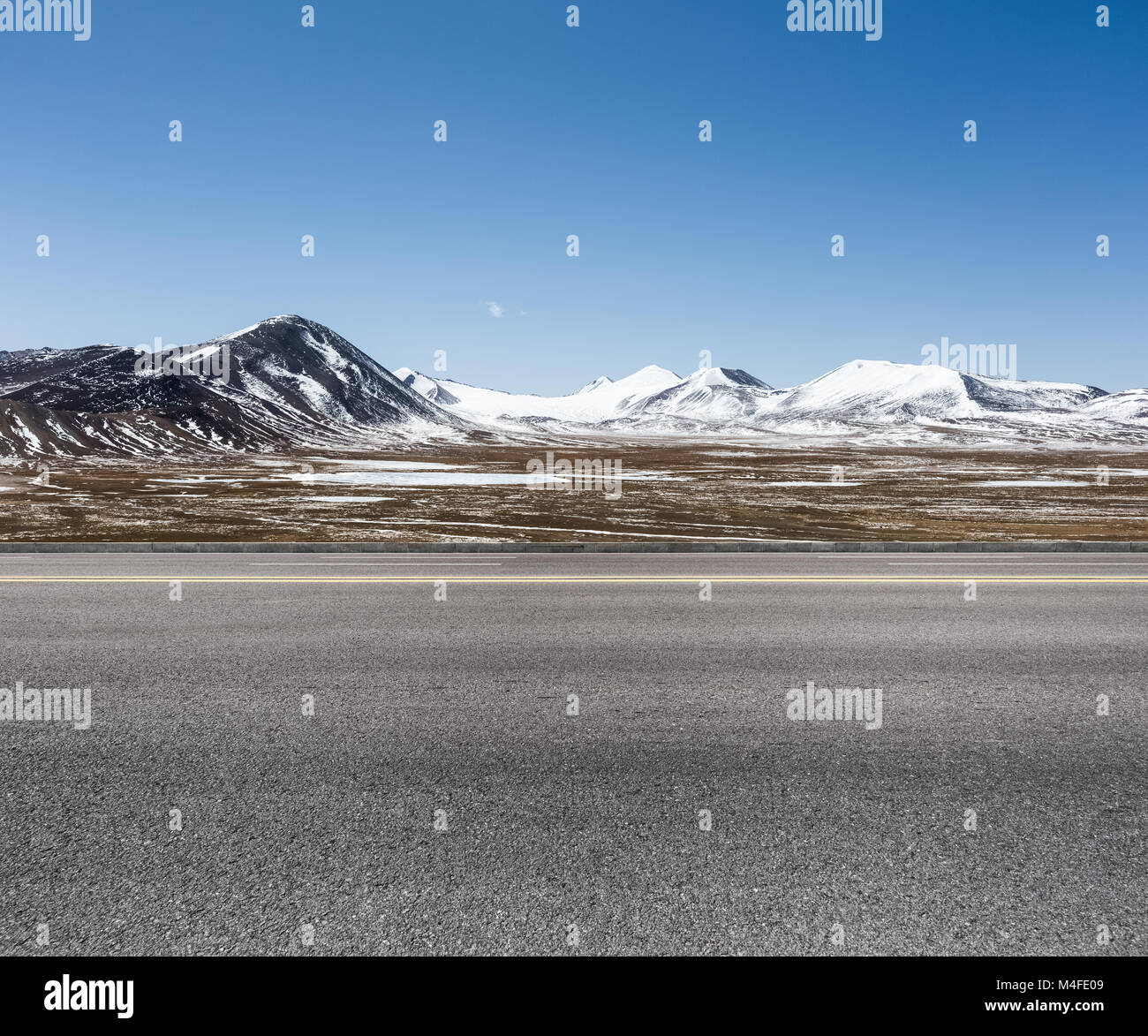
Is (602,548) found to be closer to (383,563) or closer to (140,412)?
(383,563)

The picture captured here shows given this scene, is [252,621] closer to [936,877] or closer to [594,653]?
[594,653]

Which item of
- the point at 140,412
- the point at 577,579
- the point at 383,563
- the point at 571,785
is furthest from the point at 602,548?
the point at 140,412

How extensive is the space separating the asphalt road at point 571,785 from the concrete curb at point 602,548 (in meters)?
5.91

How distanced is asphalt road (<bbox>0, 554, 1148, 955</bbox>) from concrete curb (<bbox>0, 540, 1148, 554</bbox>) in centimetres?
591

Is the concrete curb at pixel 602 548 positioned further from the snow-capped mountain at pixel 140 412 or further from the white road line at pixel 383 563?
the snow-capped mountain at pixel 140 412

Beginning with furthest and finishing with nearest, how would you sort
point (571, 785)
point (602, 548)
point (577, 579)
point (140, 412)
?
point (140, 412) < point (602, 548) < point (577, 579) < point (571, 785)

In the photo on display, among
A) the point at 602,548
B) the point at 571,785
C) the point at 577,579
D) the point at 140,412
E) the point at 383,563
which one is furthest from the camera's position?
the point at 140,412

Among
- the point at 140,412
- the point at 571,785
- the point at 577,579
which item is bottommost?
the point at 571,785

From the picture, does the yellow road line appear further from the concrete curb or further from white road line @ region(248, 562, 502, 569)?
the concrete curb

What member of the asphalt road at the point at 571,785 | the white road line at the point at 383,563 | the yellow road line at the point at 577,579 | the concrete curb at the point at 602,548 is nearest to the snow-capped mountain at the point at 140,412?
the concrete curb at the point at 602,548

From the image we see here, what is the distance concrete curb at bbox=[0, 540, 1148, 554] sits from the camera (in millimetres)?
14078

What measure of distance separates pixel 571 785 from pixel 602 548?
1068cm

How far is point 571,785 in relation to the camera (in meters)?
4.10
